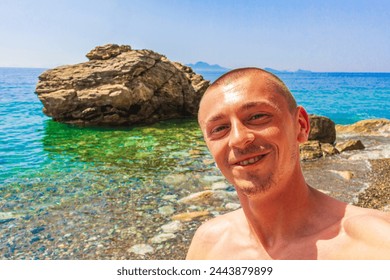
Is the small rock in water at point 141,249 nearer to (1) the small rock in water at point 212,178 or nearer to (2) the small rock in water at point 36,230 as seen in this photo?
(2) the small rock in water at point 36,230

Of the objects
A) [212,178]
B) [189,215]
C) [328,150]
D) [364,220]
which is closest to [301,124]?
[364,220]

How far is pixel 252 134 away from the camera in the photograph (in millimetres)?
1998

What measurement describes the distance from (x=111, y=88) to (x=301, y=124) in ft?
60.2

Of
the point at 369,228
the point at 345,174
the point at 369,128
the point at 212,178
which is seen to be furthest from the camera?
the point at 369,128

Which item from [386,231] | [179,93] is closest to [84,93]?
[179,93]

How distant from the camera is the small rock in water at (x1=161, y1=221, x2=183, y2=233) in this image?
21.3ft

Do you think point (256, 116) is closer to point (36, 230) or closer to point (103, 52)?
point (36, 230)

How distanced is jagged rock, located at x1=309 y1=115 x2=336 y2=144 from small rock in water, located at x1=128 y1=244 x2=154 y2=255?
30.4 feet

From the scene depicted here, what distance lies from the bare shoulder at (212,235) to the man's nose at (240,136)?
0.88 metres

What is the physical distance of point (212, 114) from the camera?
2166 mm

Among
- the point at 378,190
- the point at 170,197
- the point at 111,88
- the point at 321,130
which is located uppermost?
the point at 111,88

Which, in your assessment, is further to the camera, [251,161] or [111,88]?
[111,88]

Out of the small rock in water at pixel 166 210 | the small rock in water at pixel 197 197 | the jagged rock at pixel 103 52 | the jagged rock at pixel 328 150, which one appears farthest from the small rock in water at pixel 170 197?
the jagged rock at pixel 103 52
